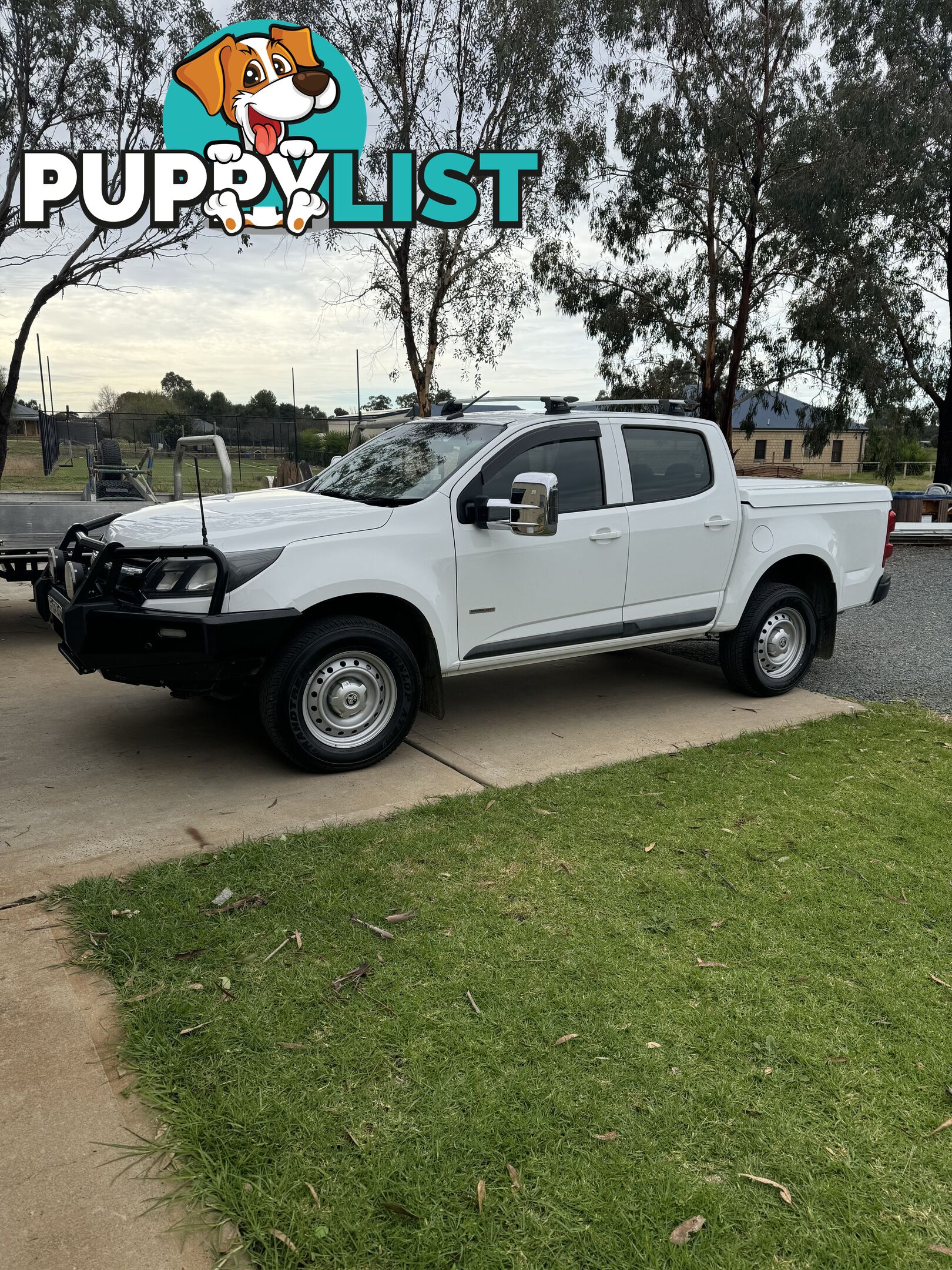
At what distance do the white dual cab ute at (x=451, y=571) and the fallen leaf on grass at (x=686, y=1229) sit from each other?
3.12 metres

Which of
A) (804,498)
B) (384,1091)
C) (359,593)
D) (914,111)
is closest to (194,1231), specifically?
(384,1091)

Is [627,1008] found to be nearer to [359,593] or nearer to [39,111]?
[359,593]

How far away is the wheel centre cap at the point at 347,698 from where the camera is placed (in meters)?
5.08

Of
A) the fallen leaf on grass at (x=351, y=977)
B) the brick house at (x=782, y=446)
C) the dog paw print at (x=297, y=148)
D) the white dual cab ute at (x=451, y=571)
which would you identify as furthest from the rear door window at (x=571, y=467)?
the brick house at (x=782, y=446)

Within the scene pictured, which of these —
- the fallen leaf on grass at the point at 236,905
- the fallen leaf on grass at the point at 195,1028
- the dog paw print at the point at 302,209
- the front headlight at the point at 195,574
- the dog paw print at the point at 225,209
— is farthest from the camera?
the dog paw print at the point at 302,209

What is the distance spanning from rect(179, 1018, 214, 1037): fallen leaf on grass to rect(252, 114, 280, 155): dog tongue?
639 inches

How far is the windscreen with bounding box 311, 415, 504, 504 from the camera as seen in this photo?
5.64 meters

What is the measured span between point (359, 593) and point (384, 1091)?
9.15ft

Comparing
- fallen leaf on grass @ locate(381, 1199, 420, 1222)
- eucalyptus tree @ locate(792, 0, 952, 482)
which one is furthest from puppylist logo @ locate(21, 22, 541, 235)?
fallen leaf on grass @ locate(381, 1199, 420, 1222)

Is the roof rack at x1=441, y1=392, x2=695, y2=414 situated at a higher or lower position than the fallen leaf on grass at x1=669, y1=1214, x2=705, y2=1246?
higher

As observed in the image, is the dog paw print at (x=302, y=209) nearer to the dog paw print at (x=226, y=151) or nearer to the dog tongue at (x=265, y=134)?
the dog tongue at (x=265, y=134)

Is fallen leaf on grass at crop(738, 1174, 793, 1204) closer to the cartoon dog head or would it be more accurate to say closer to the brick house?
the cartoon dog head

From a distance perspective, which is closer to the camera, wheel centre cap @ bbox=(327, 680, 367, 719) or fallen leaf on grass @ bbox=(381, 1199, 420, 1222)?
fallen leaf on grass @ bbox=(381, 1199, 420, 1222)

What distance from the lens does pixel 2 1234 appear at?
7.42 ft
